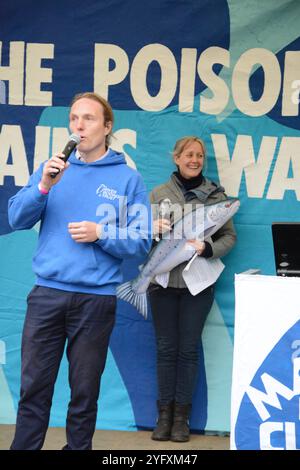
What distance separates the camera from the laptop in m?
3.59

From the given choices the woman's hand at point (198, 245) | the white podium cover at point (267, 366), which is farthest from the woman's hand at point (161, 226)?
the white podium cover at point (267, 366)

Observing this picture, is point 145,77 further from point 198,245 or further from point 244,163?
point 198,245

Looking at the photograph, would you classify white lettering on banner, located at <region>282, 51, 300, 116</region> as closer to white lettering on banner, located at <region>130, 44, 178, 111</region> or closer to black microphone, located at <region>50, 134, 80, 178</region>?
white lettering on banner, located at <region>130, 44, 178, 111</region>

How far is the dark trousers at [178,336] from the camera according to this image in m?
5.02

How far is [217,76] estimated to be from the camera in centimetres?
514

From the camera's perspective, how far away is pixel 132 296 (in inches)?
199

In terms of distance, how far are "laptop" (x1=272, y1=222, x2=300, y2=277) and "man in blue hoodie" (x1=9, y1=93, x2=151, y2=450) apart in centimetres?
59

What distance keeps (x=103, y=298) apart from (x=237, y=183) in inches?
68.5

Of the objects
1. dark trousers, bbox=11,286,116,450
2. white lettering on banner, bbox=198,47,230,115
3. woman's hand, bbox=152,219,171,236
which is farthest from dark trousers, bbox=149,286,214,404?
dark trousers, bbox=11,286,116,450

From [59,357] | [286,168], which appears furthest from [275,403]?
[286,168]

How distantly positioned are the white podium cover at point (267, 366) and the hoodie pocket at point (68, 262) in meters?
0.67

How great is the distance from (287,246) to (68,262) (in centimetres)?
94

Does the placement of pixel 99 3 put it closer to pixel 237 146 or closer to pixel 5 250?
pixel 237 146

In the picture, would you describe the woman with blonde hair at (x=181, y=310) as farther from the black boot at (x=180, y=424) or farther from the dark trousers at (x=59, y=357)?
the dark trousers at (x=59, y=357)
